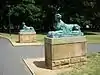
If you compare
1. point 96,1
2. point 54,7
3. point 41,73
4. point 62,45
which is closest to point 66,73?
point 41,73

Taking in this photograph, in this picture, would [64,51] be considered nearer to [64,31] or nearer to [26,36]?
[64,31]

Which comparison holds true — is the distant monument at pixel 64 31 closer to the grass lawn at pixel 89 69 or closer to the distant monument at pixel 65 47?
the distant monument at pixel 65 47

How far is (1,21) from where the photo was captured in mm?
49000

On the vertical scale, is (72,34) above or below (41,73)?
above

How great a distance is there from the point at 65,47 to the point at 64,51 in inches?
7.5

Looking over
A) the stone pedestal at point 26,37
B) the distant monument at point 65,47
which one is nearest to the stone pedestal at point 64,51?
the distant monument at point 65,47

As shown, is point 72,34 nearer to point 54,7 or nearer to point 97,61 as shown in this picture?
point 97,61

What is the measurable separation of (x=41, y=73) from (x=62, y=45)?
1734 mm

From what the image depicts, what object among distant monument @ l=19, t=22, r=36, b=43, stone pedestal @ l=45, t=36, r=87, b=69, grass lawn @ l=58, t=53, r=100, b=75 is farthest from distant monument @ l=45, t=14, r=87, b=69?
distant monument @ l=19, t=22, r=36, b=43

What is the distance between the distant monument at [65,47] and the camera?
12008 mm

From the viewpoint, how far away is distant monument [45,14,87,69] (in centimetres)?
1201

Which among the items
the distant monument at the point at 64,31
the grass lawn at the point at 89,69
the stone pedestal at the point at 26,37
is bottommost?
the grass lawn at the point at 89,69

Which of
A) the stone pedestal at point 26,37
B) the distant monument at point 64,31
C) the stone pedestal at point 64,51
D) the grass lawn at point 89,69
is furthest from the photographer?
the stone pedestal at point 26,37

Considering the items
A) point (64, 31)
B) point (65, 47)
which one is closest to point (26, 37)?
point (64, 31)
